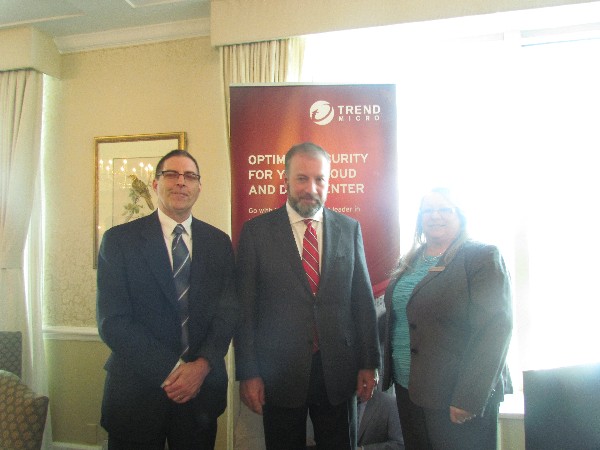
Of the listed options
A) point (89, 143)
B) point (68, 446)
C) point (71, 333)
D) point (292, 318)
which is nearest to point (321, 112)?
point (292, 318)

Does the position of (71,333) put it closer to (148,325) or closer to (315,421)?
(148,325)

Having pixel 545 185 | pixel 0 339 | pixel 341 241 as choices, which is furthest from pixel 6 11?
pixel 545 185

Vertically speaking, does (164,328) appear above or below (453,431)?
above

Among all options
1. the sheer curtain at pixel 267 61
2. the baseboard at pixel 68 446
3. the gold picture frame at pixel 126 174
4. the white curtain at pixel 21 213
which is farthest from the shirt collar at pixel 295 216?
the baseboard at pixel 68 446

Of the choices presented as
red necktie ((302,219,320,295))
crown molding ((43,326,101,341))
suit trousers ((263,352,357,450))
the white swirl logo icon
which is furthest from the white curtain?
red necktie ((302,219,320,295))

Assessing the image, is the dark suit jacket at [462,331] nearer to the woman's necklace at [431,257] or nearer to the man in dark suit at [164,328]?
the woman's necklace at [431,257]

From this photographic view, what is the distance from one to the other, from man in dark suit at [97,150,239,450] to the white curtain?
1.81 m

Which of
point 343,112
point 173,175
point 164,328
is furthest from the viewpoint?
point 343,112

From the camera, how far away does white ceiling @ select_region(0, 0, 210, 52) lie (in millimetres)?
2805

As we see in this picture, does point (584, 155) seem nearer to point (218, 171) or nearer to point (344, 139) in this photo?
point (344, 139)

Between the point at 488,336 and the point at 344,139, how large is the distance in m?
1.31

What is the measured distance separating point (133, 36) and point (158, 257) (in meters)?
2.16

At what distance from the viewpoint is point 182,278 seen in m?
1.71

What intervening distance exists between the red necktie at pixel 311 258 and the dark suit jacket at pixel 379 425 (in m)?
0.80
